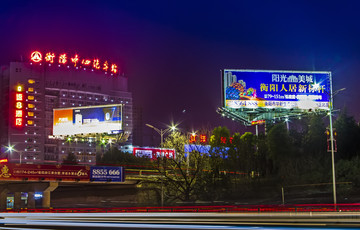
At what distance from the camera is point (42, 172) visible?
5434cm

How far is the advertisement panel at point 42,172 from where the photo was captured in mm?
51750

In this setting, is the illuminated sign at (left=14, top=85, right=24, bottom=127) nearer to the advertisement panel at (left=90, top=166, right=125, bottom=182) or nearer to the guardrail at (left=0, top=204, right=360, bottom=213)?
the advertisement panel at (left=90, top=166, right=125, bottom=182)

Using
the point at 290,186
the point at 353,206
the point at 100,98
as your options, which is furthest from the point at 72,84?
the point at 353,206

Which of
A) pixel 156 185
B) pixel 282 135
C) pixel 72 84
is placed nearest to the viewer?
pixel 156 185

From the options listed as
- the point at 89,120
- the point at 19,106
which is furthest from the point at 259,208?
the point at 19,106

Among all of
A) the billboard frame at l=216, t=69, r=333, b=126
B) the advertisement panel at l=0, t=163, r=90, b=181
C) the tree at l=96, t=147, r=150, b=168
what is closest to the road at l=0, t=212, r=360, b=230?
the advertisement panel at l=0, t=163, r=90, b=181

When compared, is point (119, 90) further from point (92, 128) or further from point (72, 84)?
point (92, 128)

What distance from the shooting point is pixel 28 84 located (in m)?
161

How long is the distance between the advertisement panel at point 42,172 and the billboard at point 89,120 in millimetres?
29334

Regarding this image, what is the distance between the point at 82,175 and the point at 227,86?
22545 millimetres

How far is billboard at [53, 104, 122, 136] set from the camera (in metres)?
87.0

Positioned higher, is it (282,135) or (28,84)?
(28,84)

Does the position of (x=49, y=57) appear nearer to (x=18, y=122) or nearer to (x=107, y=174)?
(x=18, y=122)

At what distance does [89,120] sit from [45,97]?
89.7m
